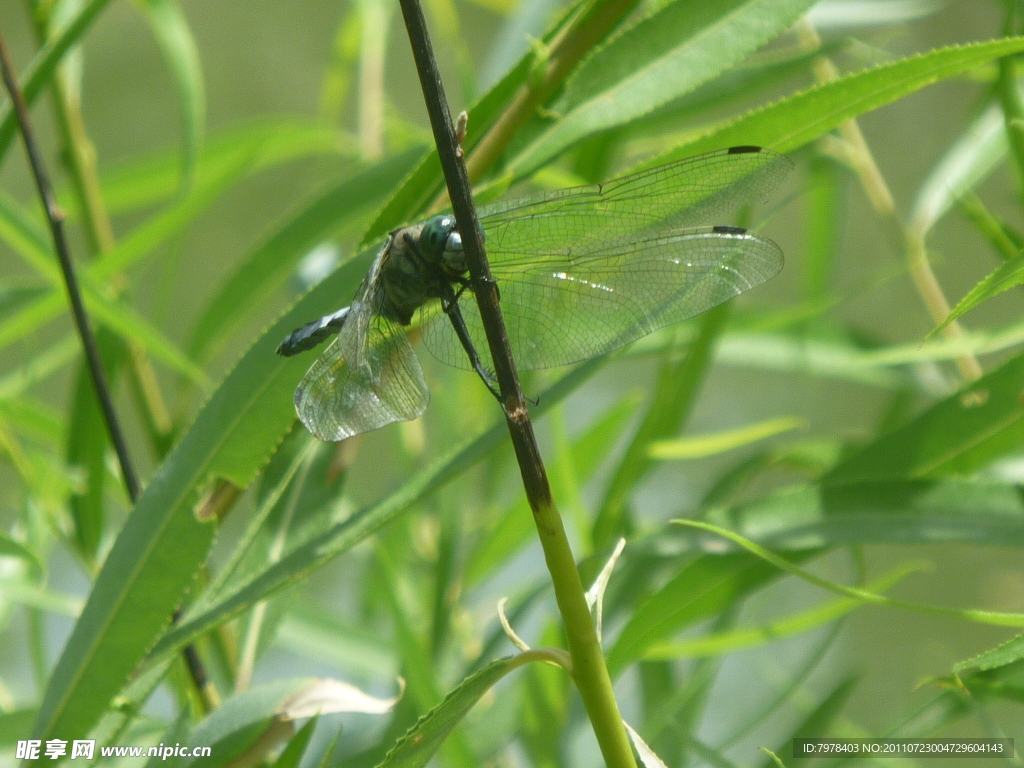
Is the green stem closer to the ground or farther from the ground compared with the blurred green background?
closer to the ground

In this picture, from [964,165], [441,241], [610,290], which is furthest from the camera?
[964,165]

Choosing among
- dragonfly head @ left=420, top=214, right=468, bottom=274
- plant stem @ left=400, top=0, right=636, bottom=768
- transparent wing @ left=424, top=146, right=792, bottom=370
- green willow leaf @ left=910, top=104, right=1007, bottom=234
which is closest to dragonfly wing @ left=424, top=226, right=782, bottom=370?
transparent wing @ left=424, top=146, right=792, bottom=370

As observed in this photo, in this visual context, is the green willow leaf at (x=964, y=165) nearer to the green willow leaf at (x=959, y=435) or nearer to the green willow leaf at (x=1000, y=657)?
the green willow leaf at (x=959, y=435)

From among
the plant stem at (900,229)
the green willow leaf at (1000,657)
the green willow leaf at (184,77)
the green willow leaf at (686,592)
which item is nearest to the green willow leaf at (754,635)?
the green willow leaf at (686,592)

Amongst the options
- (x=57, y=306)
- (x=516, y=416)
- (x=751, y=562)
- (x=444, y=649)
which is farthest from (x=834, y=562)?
(x=516, y=416)

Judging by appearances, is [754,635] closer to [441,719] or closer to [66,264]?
[441,719]

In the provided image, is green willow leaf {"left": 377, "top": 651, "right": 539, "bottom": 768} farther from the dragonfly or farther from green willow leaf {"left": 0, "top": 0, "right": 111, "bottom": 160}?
green willow leaf {"left": 0, "top": 0, "right": 111, "bottom": 160}

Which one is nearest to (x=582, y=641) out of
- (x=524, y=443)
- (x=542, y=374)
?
(x=524, y=443)
